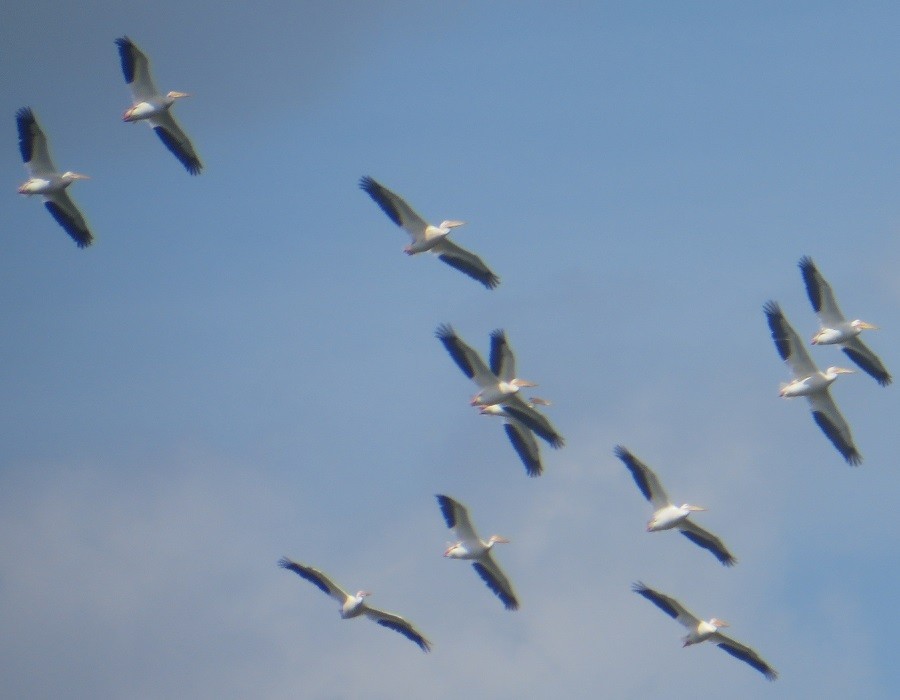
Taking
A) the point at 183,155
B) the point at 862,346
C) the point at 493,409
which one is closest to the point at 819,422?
the point at 862,346

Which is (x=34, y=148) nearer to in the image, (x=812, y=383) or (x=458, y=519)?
(x=458, y=519)

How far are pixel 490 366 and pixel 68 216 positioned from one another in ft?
31.2

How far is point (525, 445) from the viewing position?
7381 cm

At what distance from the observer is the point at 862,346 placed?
236ft

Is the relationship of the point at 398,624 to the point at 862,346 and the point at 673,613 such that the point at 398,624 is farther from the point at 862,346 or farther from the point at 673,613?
the point at 862,346

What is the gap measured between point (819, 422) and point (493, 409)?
696 centimetres

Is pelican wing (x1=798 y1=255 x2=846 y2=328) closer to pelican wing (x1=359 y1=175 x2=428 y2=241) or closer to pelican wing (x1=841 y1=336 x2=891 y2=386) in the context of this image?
pelican wing (x1=841 y1=336 x2=891 y2=386)

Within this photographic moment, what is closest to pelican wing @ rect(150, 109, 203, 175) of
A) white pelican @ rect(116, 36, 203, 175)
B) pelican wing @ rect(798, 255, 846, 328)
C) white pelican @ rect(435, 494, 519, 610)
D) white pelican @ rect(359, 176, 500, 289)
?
white pelican @ rect(116, 36, 203, 175)

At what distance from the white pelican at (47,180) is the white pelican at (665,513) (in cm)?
1215

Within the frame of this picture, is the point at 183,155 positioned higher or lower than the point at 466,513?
higher

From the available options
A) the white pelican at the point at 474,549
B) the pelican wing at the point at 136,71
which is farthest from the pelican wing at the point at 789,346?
the pelican wing at the point at 136,71

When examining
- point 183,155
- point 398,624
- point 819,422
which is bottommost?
point 398,624

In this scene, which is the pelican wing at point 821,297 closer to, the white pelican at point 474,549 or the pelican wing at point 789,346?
the pelican wing at point 789,346

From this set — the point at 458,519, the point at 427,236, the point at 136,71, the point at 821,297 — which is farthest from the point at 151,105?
the point at 821,297
